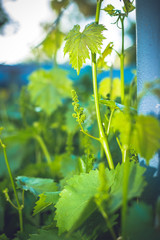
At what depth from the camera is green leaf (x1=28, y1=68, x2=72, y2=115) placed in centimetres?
142

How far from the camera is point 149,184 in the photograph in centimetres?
42

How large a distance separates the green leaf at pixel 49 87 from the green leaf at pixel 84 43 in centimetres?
92

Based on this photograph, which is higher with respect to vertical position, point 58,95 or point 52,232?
point 58,95

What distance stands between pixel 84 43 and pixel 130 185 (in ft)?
1.01

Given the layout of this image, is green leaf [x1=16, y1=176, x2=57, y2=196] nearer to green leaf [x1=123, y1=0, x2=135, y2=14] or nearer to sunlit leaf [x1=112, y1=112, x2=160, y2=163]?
sunlit leaf [x1=112, y1=112, x2=160, y2=163]

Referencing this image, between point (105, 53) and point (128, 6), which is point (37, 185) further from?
point (128, 6)

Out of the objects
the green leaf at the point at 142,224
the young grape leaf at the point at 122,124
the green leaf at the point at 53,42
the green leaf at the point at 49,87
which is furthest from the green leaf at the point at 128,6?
the green leaf at the point at 49,87

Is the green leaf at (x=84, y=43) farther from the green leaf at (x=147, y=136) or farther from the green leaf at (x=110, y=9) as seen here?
the green leaf at (x=147, y=136)

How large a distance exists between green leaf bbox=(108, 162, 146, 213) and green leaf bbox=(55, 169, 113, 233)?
0.03 meters

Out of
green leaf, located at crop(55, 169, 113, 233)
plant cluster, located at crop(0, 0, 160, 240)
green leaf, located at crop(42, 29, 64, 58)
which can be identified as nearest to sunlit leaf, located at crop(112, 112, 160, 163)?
plant cluster, located at crop(0, 0, 160, 240)

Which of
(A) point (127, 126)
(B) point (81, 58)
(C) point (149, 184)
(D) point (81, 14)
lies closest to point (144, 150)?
(A) point (127, 126)

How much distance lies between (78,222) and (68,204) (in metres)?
0.13

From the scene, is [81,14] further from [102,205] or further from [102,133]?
[102,205]

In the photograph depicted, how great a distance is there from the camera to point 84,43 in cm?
46
